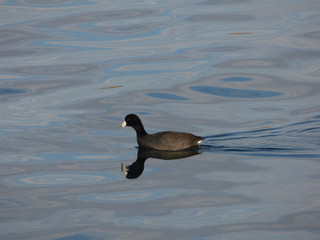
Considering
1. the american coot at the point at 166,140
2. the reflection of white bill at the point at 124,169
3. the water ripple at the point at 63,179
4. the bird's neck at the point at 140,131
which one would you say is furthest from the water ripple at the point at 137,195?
the bird's neck at the point at 140,131

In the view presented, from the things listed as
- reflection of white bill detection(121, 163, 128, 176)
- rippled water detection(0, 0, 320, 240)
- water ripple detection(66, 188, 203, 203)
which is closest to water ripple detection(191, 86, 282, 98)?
rippled water detection(0, 0, 320, 240)

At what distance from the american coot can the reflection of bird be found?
87 millimetres

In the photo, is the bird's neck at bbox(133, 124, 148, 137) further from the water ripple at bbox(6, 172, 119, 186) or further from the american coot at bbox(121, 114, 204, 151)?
the water ripple at bbox(6, 172, 119, 186)

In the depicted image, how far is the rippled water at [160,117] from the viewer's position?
11.0 meters

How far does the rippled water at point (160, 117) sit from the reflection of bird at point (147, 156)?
4 centimetres

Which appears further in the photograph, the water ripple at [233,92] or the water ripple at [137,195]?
the water ripple at [233,92]

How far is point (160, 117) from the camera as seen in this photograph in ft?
56.2

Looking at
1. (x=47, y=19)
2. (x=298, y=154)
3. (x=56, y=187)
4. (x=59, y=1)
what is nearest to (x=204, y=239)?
(x=56, y=187)

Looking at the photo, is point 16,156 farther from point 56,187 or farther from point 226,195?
point 226,195

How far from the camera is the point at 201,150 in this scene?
14.6 meters

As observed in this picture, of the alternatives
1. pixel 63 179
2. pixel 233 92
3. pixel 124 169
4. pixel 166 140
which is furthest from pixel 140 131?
pixel 233 92

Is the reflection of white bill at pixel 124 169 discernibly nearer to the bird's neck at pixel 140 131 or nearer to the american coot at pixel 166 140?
the american coot at pixel 166 140

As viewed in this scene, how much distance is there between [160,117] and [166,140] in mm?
2439

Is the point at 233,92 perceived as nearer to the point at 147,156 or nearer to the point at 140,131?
the point at 140,131
